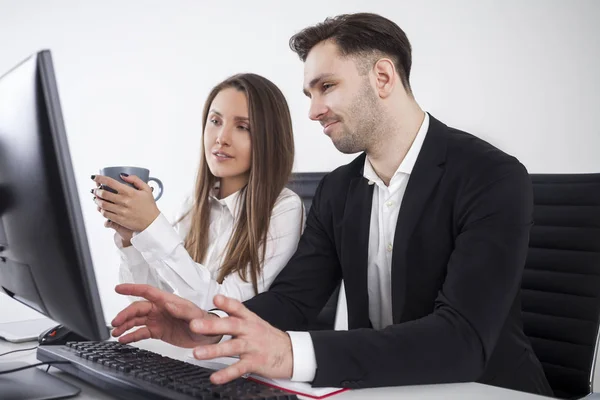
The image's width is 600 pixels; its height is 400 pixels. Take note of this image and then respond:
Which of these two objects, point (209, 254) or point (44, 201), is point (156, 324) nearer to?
point (44, 201)

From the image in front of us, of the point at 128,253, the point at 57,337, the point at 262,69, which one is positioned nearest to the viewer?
the point at 57,337

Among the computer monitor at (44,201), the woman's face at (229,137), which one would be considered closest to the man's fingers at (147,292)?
the computer monitor at (44,201)

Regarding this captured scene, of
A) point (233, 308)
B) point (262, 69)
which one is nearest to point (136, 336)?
point (233, 308)

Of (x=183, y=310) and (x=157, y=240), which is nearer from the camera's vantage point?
(x=183, y=310)

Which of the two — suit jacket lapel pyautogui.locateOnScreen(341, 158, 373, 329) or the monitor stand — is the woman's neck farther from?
the monitor stand

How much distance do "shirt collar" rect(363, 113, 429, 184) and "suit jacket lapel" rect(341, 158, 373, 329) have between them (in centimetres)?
3

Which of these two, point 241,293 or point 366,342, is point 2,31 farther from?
point 366,342

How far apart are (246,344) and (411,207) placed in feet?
1.81

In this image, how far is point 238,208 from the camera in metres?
1.64

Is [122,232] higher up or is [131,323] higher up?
[122,232]

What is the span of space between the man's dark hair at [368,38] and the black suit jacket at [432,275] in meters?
0.24

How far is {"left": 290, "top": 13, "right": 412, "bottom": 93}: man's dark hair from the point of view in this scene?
4.49 feet

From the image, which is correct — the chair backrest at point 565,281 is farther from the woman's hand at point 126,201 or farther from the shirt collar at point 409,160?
the woman's hand at point 126,201

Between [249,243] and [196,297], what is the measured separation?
0.22 metres
